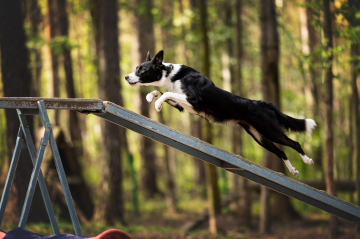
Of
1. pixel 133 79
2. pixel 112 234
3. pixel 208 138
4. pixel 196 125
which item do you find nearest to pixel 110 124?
pixel 208 138

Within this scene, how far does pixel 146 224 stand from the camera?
9852mm

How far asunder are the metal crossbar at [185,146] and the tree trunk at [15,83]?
156 inches

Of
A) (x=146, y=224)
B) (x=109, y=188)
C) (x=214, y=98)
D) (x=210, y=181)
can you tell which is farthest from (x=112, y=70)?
(x=214, y=98)

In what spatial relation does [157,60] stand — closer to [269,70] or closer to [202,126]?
[202,126]

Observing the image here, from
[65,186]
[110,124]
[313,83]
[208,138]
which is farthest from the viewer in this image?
[313,83]

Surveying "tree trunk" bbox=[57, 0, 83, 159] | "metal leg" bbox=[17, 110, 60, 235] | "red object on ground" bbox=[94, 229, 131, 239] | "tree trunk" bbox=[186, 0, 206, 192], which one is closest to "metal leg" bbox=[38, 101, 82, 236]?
"metal leg" bbox=[17, 110, 60, 235]

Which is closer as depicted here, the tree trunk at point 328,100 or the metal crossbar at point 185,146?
the metal crossbar at point 185,146

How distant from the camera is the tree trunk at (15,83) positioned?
289 inches

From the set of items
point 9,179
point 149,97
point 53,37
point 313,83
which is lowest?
point 9,179

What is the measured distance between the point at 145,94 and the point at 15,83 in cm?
622

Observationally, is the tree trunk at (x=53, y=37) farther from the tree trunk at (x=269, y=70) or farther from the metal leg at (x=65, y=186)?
the metal leg at (x=65, y=186)

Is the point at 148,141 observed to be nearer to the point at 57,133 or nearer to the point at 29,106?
the point at 57,133

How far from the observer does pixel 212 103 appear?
13.4ft

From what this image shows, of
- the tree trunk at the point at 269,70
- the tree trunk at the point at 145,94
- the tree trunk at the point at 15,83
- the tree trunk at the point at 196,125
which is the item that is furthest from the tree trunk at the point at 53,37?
the tree trunk at the point at 269,70
